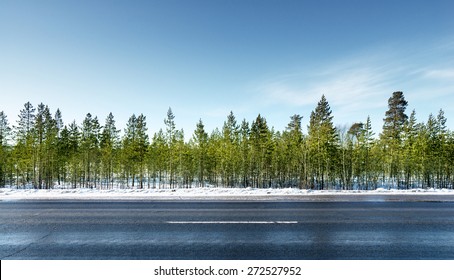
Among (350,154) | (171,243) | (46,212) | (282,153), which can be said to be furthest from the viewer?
(282,153)

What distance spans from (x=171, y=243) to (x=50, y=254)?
2.66 m

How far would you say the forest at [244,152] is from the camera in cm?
3856

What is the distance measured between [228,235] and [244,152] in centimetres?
3431

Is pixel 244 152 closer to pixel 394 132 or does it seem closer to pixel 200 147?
pixel 200 147

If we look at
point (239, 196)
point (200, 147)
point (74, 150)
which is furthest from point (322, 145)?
point (74, 150)

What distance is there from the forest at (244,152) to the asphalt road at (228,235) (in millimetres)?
28741

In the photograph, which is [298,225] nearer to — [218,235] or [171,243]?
[218,235]

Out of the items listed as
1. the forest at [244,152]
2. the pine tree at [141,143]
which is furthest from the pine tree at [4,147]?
the pine tree at [141,143]

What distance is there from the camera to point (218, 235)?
22.5 feet

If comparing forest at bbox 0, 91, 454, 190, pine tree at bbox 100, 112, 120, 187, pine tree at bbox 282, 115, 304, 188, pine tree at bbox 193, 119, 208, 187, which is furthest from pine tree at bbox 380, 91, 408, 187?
pine tree at bbox 100, 112, 120, 187

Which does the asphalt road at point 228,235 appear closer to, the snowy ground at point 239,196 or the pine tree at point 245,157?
the snowy ground at point 239,196

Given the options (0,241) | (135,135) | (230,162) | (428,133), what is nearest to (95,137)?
(135,135)

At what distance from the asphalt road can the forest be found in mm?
28741
